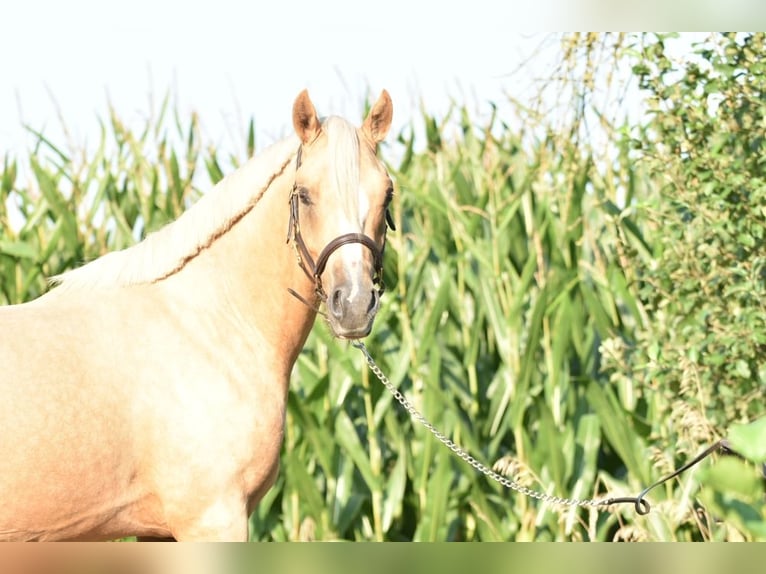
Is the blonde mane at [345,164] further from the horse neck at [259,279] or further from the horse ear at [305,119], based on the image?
the horse neck at [259,279]

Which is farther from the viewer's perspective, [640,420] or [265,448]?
[640,420]

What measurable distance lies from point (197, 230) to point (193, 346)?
31 centimetres

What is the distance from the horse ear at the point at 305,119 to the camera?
220 centimetres

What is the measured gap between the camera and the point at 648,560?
0.54m

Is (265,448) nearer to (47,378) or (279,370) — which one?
(279,370)

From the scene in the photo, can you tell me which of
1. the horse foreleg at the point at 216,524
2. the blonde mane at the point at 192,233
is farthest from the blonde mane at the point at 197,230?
the horse foreleg at the point at 216,524

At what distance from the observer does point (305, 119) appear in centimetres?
222

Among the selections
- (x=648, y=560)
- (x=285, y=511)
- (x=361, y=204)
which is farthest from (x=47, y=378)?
(x=285, y=511)

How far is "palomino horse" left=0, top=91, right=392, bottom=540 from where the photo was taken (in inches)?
78.7

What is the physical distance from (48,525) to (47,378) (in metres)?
0.33

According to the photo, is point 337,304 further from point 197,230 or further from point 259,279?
point 197,230

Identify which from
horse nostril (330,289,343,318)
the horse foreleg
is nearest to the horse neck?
horse nostril (330,289,343,318)

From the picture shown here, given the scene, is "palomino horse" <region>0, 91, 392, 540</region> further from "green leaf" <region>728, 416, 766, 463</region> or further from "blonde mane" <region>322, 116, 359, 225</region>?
"green leaf" <region>728, 416, 766, 463</region>

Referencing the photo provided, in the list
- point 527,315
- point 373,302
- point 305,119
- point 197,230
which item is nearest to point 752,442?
point 373,302
